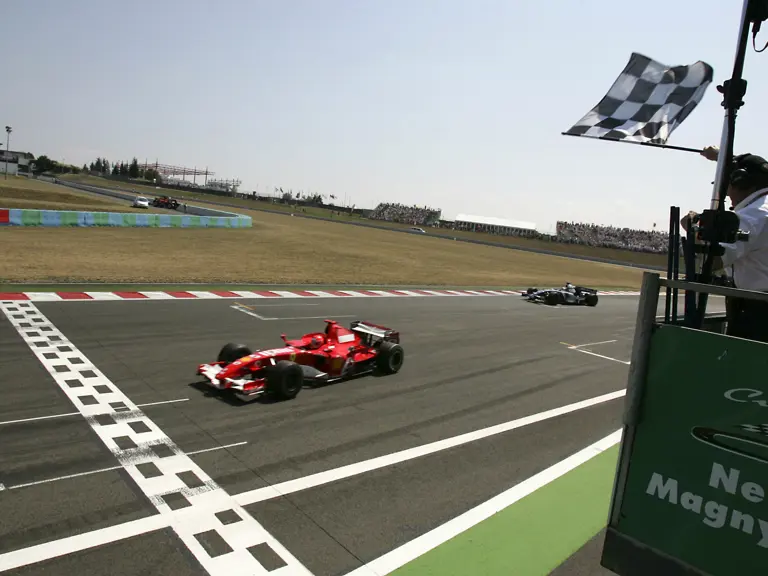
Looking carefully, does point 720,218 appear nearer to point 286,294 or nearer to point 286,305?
point 286,305

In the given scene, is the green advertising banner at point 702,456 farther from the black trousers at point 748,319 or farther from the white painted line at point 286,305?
the white painted line at point 286,305

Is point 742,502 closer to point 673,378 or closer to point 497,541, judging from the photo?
point 673,378

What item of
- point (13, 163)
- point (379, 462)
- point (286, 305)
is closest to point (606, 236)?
point (286, 305)

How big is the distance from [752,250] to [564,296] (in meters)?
23.2

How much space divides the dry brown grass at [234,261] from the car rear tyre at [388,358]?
12.0 m

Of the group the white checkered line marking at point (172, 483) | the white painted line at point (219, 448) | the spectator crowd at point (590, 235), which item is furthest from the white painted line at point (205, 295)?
the spectator crowd at point (590, 235)

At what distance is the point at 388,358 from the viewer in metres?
9.98

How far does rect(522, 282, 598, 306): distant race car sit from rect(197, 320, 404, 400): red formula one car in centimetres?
1593

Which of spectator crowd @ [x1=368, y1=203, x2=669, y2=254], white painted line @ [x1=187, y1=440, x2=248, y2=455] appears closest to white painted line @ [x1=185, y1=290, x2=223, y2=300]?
white painted line @ [x1=187, y1=440, x2=248, y2=455]

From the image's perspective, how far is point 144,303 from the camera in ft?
49.7

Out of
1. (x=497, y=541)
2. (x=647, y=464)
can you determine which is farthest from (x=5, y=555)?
(x=647, y=464)

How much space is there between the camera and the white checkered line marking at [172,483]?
169 inches

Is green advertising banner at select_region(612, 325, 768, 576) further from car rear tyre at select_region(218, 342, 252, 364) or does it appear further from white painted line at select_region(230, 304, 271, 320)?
white painted line at select_region(230, 304, 271, 320)

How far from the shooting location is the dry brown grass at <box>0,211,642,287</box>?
776 inches
